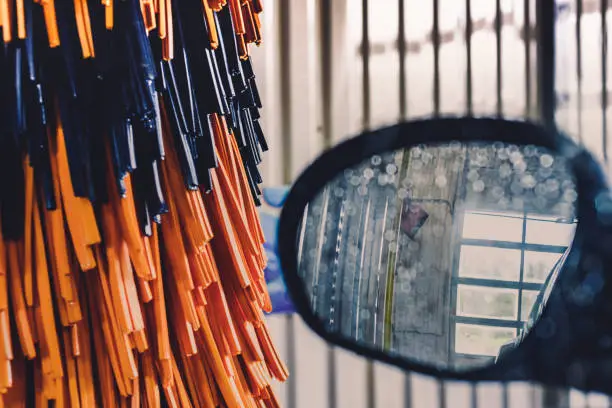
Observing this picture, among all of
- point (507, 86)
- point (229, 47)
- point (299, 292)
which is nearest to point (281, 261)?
point (299, 292)

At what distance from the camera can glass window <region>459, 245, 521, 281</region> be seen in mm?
348

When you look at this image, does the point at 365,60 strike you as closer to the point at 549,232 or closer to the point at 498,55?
the point at 498,55

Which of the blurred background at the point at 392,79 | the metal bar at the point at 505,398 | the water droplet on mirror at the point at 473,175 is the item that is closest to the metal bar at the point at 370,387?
the blurred background at the point at 392,79

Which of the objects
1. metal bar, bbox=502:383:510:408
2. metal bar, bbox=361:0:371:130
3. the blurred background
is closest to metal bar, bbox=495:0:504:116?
the blurred background

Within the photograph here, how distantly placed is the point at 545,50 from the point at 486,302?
9.8 inches

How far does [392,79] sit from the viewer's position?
0.48 metres

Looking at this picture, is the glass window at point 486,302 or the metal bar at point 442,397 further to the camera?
the metal bar at point 442,397

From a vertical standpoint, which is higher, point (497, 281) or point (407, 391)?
point (497, 281)

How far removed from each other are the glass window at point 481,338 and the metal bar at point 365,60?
0.67 ft

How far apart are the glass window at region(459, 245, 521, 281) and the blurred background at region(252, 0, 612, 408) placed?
0.15 m

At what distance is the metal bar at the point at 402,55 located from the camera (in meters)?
0.48

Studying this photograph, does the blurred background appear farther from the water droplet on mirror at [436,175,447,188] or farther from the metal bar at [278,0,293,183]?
the water droplet on mirror at [436,175,447,188]

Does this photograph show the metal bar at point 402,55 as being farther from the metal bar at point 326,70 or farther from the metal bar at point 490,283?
the metal bar at point 490,283

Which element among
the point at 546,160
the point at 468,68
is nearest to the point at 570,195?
the point at 546,160
